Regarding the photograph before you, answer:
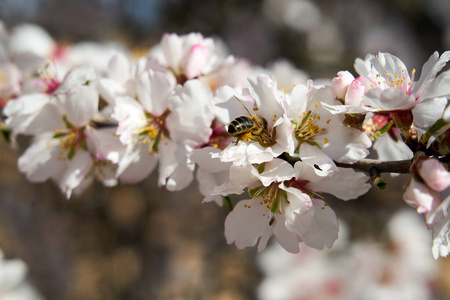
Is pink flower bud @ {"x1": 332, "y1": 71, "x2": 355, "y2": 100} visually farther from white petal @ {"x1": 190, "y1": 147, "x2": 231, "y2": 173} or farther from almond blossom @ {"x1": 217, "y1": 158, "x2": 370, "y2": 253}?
white petal @ {"x1": 190, "y1": 147, "x2": 231, "y2": 173}

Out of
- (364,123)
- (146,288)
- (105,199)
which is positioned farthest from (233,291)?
(364,123)

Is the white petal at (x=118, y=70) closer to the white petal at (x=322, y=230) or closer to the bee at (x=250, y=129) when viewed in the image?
the bee at (x=250, y=129)

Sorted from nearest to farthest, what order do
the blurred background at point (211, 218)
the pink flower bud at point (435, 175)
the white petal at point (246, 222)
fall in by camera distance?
the pink flower bud at point (435, 175) → the white petal at point (246, 222) → the blurred background at point (211, 218)

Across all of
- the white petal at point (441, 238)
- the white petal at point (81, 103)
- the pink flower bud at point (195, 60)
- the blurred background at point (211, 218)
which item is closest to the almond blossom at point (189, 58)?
the pink flower bud at point (195, 60)

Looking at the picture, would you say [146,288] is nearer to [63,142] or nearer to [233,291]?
[233,291]

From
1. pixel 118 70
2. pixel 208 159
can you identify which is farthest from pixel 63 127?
pixel 208 159

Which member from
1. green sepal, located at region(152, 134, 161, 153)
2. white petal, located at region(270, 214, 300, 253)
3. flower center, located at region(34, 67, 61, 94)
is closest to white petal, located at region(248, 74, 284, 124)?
white petal, located at region(270, 214, 300, 253)
